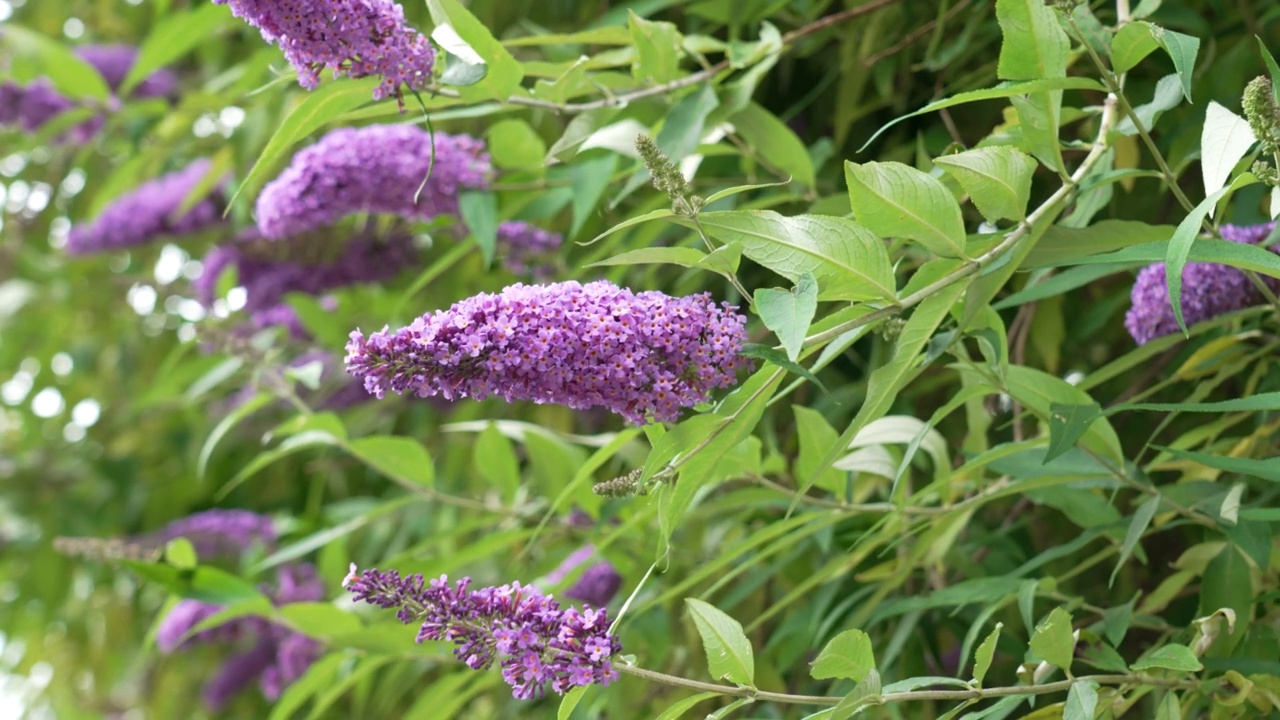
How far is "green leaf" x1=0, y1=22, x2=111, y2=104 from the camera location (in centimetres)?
195

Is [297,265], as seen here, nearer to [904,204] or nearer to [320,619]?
[320,619]

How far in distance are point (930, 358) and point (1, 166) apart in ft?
7.96

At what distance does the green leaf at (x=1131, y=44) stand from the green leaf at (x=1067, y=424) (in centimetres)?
25

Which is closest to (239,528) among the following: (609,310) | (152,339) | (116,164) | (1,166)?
(152,339)

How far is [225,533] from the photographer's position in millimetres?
2162

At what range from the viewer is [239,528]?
216cm

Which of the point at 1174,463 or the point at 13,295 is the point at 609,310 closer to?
the point at 1174,463

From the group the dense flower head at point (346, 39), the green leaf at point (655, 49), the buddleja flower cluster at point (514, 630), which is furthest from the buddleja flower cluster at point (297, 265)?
the buddleja flower cluster at point (514, 630)

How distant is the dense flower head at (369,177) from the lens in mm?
1348

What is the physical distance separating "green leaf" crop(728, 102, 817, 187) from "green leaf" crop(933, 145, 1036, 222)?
465 mm

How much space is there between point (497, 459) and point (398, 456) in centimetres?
12

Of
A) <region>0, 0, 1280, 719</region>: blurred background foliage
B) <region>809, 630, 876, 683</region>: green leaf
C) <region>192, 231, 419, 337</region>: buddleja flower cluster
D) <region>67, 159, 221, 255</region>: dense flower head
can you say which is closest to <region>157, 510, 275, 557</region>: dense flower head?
<region>0, 0, 1280, 719</region>: blurred background foliage

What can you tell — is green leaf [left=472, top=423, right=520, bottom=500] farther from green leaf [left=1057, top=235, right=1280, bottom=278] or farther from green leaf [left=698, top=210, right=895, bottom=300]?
green leaf [left=1057, top=235, right=1280, bottom=278]

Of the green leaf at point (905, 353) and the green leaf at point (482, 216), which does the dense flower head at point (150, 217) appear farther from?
the green leaf at point (905, 353)
